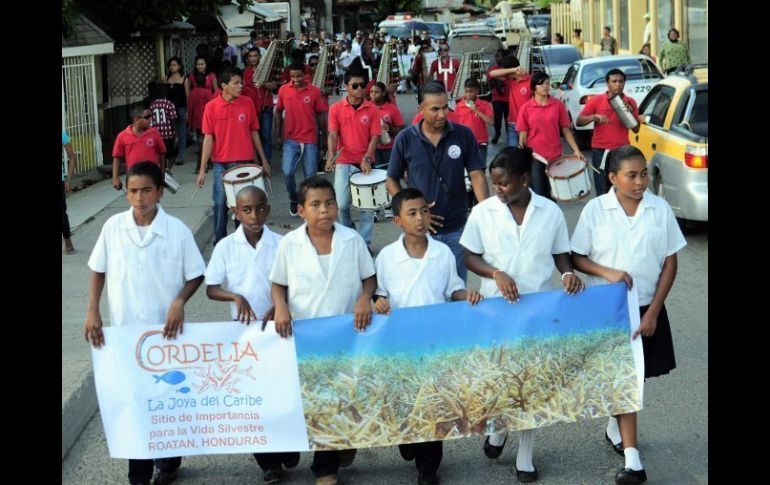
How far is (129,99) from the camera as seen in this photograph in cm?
2214

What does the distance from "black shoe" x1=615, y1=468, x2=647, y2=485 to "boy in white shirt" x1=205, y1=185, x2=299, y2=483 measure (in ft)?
5.34

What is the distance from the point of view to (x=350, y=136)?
468 inches

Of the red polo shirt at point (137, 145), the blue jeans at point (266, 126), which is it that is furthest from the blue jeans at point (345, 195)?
the blue jeans at point (266, 126)

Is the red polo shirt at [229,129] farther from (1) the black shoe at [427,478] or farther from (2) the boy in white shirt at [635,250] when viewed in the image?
(1) the black shoe at [427,478]

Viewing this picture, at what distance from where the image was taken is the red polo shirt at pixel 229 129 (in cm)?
1194

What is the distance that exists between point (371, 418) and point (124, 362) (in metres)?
1.22

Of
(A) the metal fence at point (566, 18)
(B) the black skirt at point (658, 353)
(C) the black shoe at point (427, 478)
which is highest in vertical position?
(A) the metal fence at point (566, 18)

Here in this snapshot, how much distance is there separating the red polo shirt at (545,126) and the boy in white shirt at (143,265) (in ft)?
22.1

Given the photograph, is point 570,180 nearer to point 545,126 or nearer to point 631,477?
point 545,126

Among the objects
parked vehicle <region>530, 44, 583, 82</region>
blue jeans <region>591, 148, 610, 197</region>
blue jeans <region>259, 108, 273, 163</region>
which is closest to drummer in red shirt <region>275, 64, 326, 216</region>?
blue jeans <region>591, 148, 610, 197</region>

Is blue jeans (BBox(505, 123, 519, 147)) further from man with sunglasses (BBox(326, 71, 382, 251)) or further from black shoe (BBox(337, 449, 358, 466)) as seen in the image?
black shoe (BBox(337, 449, 358, 466))

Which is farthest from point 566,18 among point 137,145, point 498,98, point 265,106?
point 137,145

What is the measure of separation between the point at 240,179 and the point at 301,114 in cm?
330
